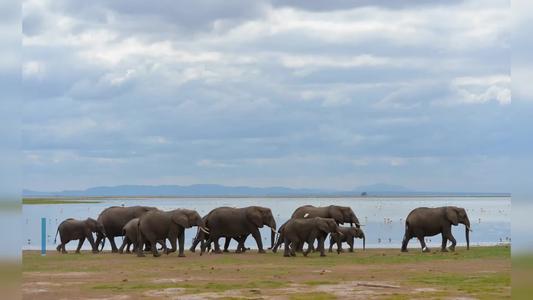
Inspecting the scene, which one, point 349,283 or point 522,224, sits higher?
point 522,224

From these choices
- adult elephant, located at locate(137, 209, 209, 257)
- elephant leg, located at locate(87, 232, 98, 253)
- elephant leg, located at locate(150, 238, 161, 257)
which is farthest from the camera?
elephant leg, located at locate(87, 232, 98, 253)

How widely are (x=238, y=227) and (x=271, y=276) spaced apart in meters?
11.5

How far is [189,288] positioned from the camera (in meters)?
18.8

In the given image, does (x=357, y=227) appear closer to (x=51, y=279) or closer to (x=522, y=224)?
(x=51, y=279)

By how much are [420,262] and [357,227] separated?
8536mm

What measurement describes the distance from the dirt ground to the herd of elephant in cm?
87

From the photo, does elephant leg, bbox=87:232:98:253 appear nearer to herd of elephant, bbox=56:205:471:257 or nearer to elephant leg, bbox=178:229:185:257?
herd of elephant, bbox=56:205:471:257

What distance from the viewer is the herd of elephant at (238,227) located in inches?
1182

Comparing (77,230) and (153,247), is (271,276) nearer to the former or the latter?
(153,247)

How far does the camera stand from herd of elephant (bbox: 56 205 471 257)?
3003cm

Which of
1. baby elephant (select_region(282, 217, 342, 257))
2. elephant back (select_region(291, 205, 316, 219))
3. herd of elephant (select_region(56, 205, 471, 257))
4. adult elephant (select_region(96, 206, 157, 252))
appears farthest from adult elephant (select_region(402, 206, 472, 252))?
adult elephant (select_region(96, 206, 157, 252))

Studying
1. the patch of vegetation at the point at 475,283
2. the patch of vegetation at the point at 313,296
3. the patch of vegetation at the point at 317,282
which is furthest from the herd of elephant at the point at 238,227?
the patch of vegetation at the point at 313,296

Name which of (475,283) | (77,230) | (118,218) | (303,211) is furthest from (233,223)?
(475,283)

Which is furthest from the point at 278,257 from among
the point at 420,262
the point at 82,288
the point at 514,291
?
the point at 514,291
